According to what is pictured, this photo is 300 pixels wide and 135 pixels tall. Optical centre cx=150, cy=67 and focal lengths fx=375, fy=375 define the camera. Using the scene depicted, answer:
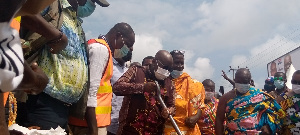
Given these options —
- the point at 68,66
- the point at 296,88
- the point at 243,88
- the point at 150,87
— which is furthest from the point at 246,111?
the point at 68,66

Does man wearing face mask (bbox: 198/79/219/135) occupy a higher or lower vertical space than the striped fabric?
lower

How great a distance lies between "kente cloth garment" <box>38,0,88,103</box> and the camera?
2.21 meters

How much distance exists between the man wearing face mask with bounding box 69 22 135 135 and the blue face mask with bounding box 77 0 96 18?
267mm

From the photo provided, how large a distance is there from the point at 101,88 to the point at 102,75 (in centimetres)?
16

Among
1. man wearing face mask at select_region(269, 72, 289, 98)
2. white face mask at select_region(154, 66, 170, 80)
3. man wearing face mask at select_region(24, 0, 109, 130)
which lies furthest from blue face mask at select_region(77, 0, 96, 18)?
man wearing face mask at select_region(269, 72, 289, 98)

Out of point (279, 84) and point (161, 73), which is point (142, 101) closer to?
point (161, 73)

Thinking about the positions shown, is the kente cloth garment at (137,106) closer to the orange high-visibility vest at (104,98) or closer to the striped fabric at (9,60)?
the orange high-visibility vest at (104,98)

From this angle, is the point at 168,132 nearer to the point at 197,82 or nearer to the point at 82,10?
the point at 197,82

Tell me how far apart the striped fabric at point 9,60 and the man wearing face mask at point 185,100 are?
411 centimetres

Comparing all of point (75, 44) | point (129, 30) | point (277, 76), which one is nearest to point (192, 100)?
point (129, 30)

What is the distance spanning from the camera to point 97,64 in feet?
9.98

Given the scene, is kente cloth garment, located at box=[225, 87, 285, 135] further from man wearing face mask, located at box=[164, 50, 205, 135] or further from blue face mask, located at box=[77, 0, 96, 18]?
blue face mask, located at box=[77, 0, 96, 18]

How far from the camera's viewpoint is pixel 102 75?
3.23m

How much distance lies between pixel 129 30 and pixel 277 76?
5419mm
